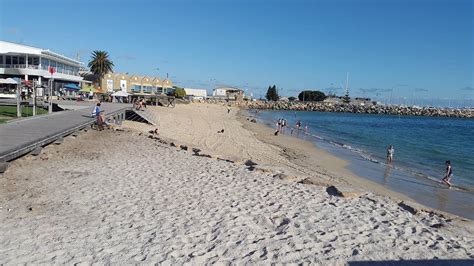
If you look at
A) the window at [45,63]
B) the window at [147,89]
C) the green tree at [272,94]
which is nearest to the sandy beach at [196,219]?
the window at [45,63]

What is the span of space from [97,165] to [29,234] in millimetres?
5914

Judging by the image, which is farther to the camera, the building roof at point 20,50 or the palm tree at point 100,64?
the palm tree at point 100,64

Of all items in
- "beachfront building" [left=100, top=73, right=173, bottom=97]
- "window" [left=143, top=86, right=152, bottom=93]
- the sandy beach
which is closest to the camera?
the sandy beach

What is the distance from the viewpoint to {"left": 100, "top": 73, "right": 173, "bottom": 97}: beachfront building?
265 ft

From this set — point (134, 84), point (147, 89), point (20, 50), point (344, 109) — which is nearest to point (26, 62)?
point (20, 50)

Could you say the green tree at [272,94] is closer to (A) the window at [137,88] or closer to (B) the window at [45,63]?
(A) the window at [137,88]

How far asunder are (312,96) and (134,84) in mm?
92396

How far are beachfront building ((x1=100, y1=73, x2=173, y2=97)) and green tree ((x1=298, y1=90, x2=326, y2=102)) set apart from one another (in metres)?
78.1

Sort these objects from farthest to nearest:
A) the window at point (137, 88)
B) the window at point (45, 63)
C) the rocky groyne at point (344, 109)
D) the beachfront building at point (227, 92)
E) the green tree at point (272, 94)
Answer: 1. the green tree at point (272, 94)
2. the beachfront building at point (227, 92)
3. the rocky groyne at point (344, 109)
4. the window at point (137, 88)
5. the window at point (45, 63)

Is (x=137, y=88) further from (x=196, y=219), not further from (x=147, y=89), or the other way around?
(x=196, y=219)

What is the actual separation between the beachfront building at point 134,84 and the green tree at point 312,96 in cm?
7811

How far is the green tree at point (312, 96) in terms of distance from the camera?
164075mm

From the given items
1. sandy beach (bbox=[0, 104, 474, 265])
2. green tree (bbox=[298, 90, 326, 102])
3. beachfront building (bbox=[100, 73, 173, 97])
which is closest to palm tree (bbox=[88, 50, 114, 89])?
beachfront building (bbox=[100, 73, 173, 97])

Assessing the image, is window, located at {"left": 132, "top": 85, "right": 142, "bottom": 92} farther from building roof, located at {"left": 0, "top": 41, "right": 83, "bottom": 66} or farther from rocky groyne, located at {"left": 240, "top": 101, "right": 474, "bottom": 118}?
rocky groyne, located at {"left": 240, "top": 101, "right": 474, "bottom": 118}
